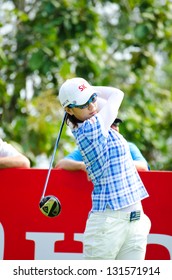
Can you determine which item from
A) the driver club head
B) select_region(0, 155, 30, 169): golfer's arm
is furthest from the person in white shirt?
the driver club head

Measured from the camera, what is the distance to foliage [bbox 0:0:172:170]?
1152 centimetres

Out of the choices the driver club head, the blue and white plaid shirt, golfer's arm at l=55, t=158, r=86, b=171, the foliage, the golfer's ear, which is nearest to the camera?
the blue and white plaid shirt

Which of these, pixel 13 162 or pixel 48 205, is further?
pixel 13 162

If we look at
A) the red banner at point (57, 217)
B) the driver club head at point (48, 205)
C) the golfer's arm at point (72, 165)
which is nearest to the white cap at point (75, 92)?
the driver club head at point (48, 205)

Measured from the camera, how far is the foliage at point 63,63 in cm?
1152

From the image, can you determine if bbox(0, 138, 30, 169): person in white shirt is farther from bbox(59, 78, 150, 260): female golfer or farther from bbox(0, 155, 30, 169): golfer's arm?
bbox(59, 78, 150, 260): female golfer

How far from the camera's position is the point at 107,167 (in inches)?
193

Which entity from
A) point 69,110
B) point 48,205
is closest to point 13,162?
point 48,205

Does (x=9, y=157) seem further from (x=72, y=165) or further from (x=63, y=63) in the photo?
(x=63, y=63)

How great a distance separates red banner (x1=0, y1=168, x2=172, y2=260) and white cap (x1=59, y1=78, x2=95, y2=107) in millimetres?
1103

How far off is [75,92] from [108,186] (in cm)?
57

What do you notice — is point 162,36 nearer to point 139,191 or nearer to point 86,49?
point 86,49

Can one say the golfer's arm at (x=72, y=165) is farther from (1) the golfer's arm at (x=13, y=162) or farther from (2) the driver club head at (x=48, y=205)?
(2) the driver club head at (x=48, y=205)

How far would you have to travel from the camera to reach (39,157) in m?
12.6
